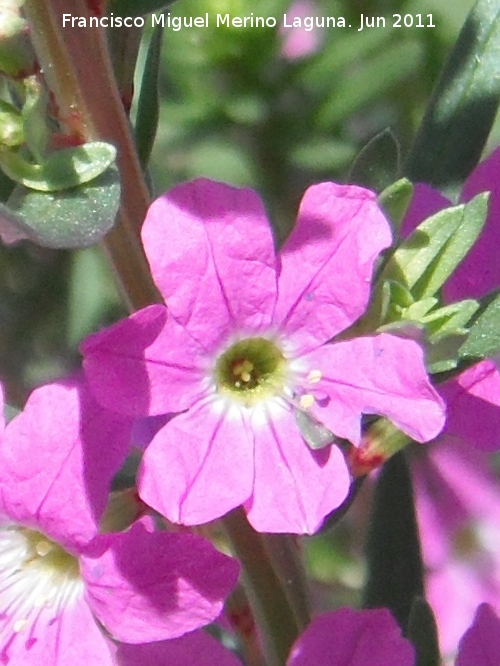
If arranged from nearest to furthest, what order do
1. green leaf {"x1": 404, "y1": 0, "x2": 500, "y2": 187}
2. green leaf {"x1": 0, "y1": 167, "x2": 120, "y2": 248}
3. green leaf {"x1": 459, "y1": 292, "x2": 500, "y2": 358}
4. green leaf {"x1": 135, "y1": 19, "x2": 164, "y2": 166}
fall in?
1. green leaf {"x1": 0, "y1": 167, "x2": 120, "y2": 248}
2. green leaf {"x1": 459, "y1": 292, "x2": 500, "y2": 358}
3. green leaf {"x1": 135, "y1": 19, "x2": 164, "y2": 166}
4. green leaf {"x1": 404, "y1": 0, "x2": 500, "y2": 187}

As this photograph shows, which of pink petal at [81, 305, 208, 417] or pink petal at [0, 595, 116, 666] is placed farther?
pink petal at [0, 595, 116, 666]

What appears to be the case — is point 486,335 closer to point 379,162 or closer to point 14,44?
point 379,162

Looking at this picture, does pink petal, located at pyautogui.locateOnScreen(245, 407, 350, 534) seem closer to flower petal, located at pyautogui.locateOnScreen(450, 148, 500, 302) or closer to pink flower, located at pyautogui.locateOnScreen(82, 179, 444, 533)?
pink flower, located at pyautogui.locateOnScreen(82, 179, 444, 533)

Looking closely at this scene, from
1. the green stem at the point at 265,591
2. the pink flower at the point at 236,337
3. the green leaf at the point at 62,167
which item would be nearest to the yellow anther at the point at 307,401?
the pink flower at the point at 236,337

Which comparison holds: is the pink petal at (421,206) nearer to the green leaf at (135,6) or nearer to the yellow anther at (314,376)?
the yellow anther at (314,376)

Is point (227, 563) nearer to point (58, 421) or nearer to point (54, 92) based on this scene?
point (58, 421)

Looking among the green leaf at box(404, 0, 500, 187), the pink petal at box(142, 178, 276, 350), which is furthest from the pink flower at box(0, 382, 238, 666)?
the green leaf at box(404, 0, 500, 187)
